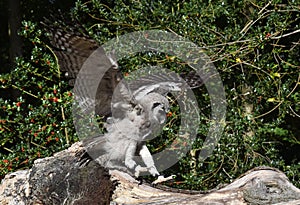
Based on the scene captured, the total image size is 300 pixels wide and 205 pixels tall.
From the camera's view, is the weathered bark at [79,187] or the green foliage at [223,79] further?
the green foliage at [223,79]

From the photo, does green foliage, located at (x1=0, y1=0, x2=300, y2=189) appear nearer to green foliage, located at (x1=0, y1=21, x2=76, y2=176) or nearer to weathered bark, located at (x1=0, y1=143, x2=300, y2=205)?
green foliage, located at (x1=0, y1=21, x2=76, y2=176)

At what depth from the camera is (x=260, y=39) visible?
3.26m

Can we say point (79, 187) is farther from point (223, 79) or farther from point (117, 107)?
point (223, 79)

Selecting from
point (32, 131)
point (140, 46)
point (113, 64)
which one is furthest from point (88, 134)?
point (113, 64)

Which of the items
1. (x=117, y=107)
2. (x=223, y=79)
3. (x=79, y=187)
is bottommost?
(x=79, y=187)

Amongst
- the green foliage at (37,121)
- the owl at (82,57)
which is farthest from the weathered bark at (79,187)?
the green foliage at (37,121)

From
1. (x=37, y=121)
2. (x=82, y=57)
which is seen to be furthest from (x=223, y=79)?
(x=82, y=57)

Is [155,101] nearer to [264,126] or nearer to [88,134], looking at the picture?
[88,134]

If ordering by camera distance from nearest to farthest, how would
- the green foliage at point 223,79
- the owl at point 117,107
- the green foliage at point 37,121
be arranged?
the owl at point 117,107 → the green foliage at point 223,79 → the green foliage at point 37,121

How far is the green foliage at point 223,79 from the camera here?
3434 millimetres

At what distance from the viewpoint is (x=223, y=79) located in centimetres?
363

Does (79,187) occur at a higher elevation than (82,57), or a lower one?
lower

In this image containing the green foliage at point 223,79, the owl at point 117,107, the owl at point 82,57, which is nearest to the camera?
the owl at point 82,57

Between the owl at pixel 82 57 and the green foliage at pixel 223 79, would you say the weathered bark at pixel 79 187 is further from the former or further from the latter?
the green foliage at pixel 223 79
